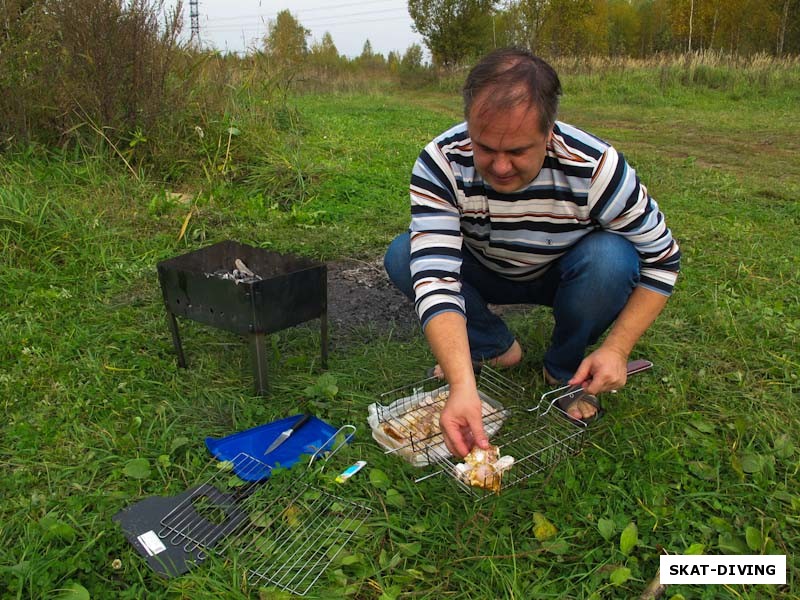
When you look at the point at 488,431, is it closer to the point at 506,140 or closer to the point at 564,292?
the point at 564,292

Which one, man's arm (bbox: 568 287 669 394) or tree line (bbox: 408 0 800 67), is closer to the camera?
man's arm (bbox: 568 287 669 394)

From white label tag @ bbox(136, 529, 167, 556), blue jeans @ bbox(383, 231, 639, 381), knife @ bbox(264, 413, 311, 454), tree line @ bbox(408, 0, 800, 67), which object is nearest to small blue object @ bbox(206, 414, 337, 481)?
knife @ bbox(264, 413, 311, 454)

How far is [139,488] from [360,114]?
32.0ft

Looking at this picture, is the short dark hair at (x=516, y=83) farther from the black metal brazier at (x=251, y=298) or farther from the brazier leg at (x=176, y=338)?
the brazier leg at (x=176, y=338)

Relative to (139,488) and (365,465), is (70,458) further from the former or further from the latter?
(365,465)

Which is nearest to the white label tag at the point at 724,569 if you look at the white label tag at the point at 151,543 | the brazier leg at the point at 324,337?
the white label tag at the point at 151,543

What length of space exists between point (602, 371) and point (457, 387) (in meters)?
0.48

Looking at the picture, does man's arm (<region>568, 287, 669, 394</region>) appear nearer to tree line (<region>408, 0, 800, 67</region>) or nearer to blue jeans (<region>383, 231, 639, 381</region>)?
blue jeans (<region>383, 231, 639, 381</region>)

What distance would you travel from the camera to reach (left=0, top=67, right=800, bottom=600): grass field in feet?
5.32

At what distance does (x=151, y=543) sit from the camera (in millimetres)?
1677

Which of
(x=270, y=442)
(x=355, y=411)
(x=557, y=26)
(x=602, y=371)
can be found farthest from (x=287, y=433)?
(x=557, y=26)

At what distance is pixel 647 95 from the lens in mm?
12570

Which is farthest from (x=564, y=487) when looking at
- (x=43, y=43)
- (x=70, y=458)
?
(x=43, y=43)

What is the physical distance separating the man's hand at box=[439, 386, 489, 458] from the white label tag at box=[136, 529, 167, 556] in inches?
33.3
